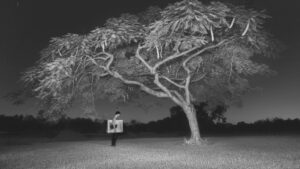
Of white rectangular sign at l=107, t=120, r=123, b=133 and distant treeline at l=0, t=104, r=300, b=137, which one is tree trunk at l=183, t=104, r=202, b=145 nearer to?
white rectangular sign at l=107, t=120, r=123, b=133

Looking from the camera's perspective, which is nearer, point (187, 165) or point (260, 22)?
point (187, 165)

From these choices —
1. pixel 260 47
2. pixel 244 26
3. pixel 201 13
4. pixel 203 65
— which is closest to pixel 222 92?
pixel 203 65

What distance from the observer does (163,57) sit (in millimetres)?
26297

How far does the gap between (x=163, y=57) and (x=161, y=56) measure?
229 centimetres

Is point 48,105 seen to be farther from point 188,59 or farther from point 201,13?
point 201,13

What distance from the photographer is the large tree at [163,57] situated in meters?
20.9

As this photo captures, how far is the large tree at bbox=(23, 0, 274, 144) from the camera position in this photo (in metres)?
20.9

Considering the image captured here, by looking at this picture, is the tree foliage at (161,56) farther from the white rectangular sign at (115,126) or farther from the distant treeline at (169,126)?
A: the distant treeline at (169,126)

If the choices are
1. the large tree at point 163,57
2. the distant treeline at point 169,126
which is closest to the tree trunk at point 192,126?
the large tree at point 163,57

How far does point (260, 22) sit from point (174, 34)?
5.22 meters

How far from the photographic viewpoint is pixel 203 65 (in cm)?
2738

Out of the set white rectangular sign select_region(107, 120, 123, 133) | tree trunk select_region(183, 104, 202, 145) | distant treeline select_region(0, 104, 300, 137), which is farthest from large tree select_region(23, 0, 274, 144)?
distant treeline select_region(0, 104, 300, 137)

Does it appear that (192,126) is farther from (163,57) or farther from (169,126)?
(169,126)

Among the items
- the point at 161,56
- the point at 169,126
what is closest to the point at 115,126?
the point at 161,56
